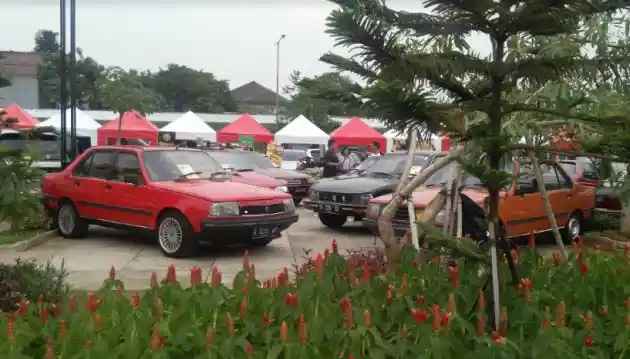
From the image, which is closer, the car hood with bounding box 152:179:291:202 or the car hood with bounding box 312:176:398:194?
the car hood with bounding box 152:179:291:202

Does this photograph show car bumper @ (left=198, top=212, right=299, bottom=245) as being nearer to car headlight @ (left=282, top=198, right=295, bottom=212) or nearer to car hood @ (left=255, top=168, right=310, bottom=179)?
car headlight @ (left=282, top=198, right=295, bottom=212)

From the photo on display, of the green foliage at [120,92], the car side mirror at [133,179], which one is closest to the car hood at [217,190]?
the car side mirror at [133,179]

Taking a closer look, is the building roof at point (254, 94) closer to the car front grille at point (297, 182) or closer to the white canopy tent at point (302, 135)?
the white canopy tent at point (302, 135)

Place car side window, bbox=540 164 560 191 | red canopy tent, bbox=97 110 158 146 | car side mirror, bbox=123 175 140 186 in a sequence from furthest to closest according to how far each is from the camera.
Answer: red canopy tent, bbox=97 110 158 146 → car side window, bbox=540 164 560 191 → car side mirror, bbox=123 175 140 186

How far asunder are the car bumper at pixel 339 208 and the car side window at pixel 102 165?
13.3 ft

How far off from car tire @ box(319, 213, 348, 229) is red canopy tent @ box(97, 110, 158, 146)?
46.4 feet

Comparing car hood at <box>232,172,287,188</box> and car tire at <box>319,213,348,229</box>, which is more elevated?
car hood at <box>232,172,287,188</box>

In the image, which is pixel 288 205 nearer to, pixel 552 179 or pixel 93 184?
pixel 93 184

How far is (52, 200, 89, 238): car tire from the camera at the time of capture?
37.3 ft

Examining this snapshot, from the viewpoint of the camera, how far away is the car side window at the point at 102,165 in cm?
1102

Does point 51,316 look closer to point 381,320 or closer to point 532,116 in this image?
point 381,320

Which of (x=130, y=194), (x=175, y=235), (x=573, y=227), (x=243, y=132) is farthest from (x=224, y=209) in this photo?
(x=243, y=132)

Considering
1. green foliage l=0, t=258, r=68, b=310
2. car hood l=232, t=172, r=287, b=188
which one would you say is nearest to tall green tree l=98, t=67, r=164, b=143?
car hood l=232, t=172, r=287, b=188

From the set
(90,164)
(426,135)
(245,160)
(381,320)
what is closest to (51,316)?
(381,320)
